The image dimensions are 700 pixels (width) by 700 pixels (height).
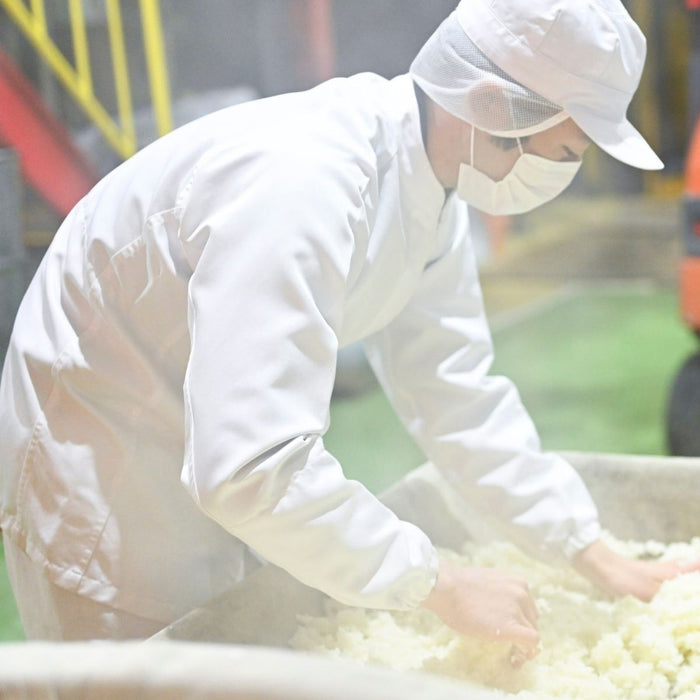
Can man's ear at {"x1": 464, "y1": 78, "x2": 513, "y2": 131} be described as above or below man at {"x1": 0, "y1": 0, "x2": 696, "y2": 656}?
above

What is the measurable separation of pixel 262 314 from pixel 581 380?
3.55 m

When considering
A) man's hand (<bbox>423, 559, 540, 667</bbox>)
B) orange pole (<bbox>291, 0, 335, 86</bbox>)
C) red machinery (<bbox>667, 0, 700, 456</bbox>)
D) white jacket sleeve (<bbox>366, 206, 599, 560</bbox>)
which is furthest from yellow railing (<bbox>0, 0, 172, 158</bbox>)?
man's hand (<bbox>423, 559, 540, 667</bbox>)

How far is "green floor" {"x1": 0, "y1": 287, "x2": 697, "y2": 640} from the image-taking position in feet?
11.9

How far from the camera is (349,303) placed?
4.37 feet

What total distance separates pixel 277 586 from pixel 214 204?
54 cm

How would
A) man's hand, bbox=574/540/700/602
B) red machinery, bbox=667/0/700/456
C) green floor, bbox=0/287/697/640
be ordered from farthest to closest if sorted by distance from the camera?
green floor, bbox=0/287/697/640 < red machinery, bbox=667/0/700/456 < man's hand, bbox=574/540/700/602

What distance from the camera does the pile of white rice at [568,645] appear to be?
1.34 m

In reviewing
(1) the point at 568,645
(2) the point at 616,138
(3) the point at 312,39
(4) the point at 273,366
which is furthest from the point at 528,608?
(3) the point at 312,39

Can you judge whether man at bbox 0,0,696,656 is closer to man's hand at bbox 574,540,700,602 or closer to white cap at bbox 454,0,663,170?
white cap at bbox 454,0,663,170

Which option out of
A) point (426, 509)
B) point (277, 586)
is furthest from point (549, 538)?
point (277, 586)

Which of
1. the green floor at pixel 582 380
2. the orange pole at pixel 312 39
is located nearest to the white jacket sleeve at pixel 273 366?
the green floor at pixel 582 380

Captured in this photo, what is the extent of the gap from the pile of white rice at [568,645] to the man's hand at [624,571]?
25 millimetres

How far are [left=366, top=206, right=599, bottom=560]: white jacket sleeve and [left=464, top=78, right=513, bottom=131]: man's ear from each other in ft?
1.04

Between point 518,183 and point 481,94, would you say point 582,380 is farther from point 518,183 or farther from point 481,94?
point 481,94
